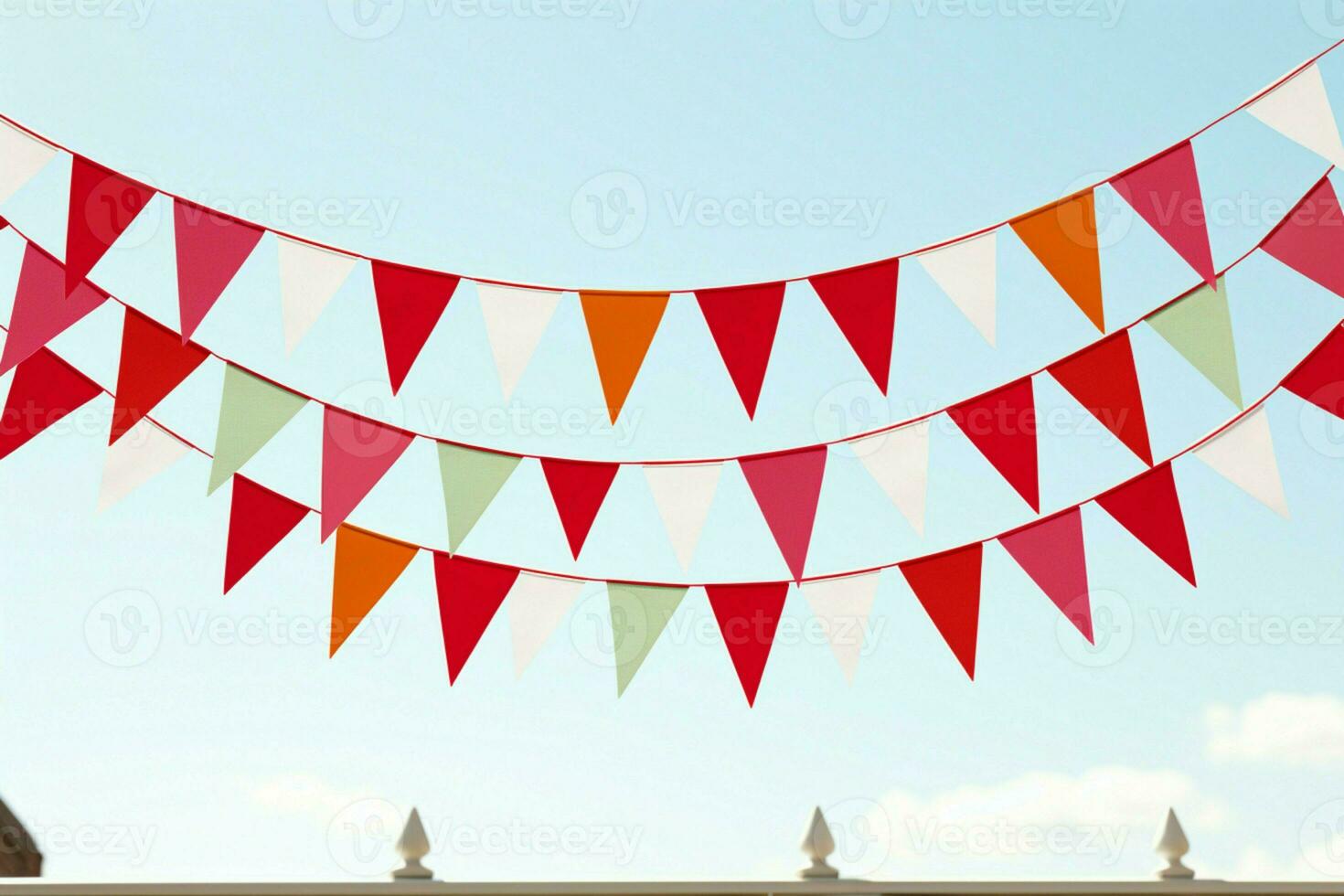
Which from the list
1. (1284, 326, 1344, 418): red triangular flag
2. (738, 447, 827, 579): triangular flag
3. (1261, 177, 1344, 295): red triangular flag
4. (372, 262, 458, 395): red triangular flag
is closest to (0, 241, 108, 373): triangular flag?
(372, 262, 458, 395): red triangular flag

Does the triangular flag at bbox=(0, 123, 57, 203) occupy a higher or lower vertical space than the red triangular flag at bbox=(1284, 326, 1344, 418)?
lower

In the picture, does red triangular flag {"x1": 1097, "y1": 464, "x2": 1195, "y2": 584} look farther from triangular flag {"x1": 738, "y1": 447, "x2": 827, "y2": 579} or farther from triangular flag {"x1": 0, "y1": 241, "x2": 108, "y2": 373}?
triangular flag {"x1": 0, "y1": 241, "x2": 108, "y2": 373}

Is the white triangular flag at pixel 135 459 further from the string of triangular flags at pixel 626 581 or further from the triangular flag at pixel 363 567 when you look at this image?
the triangular flag at pixel 363 567

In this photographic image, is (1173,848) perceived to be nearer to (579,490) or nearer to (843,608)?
(843,608)

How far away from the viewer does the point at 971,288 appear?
3.76 meters

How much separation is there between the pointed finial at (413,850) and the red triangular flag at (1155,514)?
2.57m

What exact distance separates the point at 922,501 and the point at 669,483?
862 millimetres

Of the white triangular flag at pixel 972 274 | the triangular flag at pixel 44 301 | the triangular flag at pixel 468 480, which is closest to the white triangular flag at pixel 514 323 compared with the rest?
the triangular flag at pixel 468 480

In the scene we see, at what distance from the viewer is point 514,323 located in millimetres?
3881

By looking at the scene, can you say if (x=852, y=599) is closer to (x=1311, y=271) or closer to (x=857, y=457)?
(x=857, y=457)

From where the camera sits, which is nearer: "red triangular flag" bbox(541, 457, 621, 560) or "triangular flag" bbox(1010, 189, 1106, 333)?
"triangular flag" bbox(1010, 189, 1106, 333)

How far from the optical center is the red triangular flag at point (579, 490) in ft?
13.9

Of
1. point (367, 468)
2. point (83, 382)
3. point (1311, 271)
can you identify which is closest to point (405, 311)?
point (367, 468)

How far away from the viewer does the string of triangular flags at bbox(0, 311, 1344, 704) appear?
4.16m
